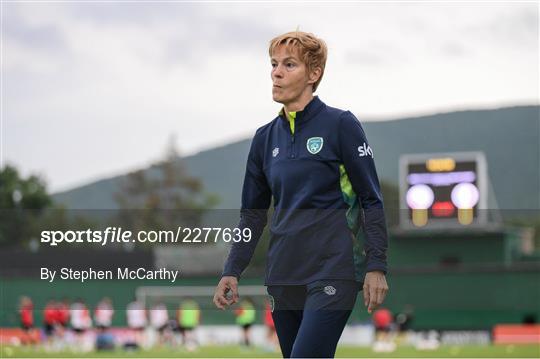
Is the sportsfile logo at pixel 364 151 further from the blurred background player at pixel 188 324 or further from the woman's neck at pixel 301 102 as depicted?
the blurred background player at pixel 188 324

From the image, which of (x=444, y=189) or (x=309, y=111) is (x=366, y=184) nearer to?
(x=309, y=111)

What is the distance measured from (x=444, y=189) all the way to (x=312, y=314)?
3851 centimetres

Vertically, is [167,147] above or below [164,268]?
above

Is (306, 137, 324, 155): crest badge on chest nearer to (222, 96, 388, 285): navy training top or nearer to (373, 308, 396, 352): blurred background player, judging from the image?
(222, 96, 388, 285): navy training top

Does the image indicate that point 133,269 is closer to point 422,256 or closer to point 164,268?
point 164,268

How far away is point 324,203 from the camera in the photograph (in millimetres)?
6219

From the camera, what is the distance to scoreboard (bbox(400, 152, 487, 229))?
43.4 metres

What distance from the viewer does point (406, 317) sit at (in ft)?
133

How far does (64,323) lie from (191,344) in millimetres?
4934

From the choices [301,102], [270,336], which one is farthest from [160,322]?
[301,102]

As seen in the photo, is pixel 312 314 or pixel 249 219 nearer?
pixel 312 314

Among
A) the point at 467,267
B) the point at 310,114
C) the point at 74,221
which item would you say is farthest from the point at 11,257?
the point at 310,114

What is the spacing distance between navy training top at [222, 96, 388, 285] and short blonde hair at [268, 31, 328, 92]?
0.74 feet

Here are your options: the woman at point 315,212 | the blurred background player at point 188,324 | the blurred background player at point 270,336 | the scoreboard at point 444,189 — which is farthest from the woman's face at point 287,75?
the scoreboard at point 444,189
